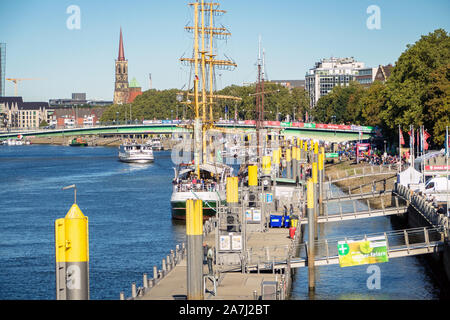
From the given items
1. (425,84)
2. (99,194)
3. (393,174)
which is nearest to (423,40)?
(425,84)

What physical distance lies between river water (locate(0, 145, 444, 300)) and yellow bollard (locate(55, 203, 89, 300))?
60.9 ft

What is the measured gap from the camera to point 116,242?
50.1m

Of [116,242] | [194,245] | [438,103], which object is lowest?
[116,242]

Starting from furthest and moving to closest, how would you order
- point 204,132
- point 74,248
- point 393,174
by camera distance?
point 204,132, point 393,174, point 74,248

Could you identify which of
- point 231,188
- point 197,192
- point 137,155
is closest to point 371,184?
point 197,192

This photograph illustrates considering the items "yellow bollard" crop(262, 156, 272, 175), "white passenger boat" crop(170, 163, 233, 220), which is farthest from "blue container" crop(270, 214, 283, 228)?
A: "yellow bollard" crop(262, 156, 272, 175)

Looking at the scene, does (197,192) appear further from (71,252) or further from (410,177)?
(71,252)

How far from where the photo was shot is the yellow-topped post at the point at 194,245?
990 inches

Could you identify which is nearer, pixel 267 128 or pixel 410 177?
pixel 410 177

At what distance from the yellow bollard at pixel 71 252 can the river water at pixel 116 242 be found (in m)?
18.6

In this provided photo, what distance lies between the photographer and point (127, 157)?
140m

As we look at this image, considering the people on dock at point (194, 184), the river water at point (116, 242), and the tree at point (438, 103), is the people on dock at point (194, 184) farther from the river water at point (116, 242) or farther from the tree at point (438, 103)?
the tree at point (438, 103)
